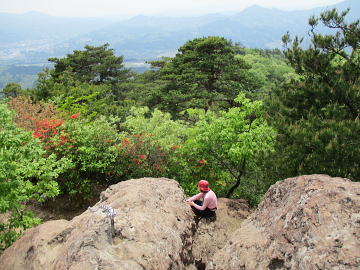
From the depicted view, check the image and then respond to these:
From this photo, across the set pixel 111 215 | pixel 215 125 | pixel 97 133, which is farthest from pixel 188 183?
pixel 111 215

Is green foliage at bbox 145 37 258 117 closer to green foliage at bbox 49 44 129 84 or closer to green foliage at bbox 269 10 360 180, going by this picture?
green foliage at bbox 269 10 360 180

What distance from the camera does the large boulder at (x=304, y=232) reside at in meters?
5.13

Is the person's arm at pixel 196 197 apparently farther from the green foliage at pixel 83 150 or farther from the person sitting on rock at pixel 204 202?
the green foliage at pixel 83 150

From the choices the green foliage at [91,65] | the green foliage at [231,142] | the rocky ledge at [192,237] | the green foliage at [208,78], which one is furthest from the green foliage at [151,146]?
the green foliage at [91,65]

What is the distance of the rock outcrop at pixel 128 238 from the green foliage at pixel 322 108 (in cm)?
363

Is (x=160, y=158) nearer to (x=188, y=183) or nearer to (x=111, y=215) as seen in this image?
(x=188, y=183)

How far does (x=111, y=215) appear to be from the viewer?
7.11 meters

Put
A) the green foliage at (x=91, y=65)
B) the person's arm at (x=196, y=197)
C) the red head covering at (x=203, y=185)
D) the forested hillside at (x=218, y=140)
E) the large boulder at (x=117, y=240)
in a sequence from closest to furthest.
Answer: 1. the large boulder at (x=117, y=240)
2. the forested hillside at (x=218, y=140)
3. the red head covering at (x=203, y=185)
4. the person's arm at (x=196, y=197)
5. the green foliage at (x=91, y=65)

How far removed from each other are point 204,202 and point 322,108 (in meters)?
4.82

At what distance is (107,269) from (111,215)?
5.34 ft

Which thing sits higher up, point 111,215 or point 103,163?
point 111,215

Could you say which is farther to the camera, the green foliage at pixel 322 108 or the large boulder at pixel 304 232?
the green foliage at pixel 322 108

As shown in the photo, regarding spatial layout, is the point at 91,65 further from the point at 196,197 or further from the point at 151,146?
the point at 196,197

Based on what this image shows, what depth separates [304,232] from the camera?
5.78 m
